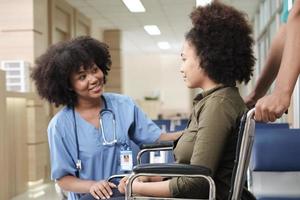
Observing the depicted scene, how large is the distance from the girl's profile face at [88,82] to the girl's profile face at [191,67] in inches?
21.8

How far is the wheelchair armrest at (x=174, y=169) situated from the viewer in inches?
51.9

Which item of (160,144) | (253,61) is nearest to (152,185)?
(160,144)

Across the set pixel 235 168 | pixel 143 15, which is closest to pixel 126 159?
pixel 235 168

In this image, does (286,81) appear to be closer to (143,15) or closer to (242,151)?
(242,151)

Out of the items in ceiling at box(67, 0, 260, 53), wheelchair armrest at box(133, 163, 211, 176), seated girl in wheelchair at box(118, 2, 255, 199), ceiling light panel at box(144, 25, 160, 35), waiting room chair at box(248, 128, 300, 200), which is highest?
ceiling at box(67, 0, 260, 53)

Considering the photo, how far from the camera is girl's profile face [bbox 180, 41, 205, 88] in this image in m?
1.59

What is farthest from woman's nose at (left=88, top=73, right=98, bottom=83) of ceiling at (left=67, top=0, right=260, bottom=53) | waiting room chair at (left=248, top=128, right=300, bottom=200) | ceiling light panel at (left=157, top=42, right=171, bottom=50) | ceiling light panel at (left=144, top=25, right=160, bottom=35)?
ceiling light panel at (left=157, top=42, right=171, bottom=50)

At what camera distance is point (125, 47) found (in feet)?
45.8

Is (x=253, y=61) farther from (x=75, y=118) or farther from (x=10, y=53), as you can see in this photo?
(x=10, y=53)

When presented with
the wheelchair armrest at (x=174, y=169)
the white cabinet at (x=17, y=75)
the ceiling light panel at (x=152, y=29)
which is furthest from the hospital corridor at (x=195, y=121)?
the ceiling light panel at (x=152, y=29)

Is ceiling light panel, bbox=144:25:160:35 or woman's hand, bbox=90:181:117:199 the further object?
ceiling light panel, bbox=144:25:160:35

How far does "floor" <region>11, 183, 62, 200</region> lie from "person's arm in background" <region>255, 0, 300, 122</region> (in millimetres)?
3764

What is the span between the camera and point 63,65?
1999mm

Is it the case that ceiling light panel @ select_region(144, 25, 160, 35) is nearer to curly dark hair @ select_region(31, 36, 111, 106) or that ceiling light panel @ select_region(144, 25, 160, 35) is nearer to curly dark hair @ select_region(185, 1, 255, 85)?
curly dark hair @ select_region(31, 36, 111, 106)
